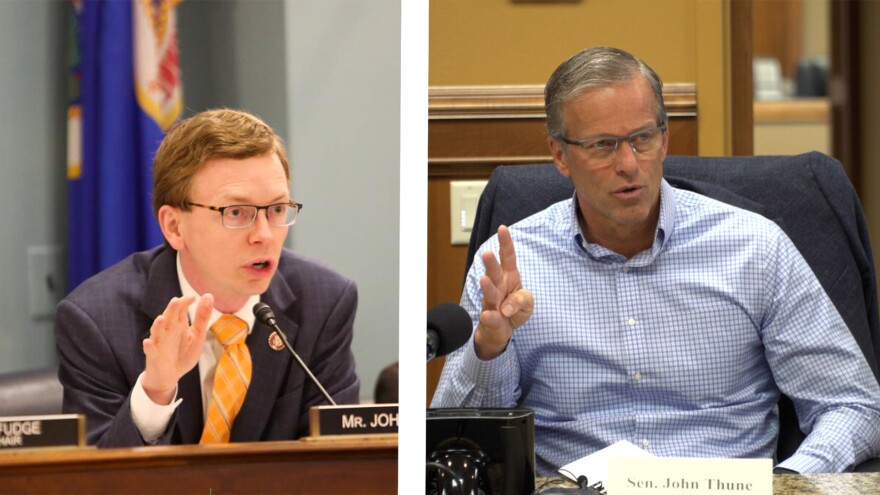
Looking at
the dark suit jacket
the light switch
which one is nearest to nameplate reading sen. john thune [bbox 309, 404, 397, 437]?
the dark suit jacket

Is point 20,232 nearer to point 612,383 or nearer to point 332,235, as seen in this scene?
point 332,235

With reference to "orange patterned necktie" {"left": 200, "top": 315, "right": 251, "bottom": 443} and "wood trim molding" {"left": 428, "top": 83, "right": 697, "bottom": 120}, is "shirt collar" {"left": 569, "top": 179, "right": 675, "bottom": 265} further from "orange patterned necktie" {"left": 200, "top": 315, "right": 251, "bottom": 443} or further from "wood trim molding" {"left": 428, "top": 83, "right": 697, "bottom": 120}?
"orange patterned necktie" {"left": 200, "top": 315, "right": 251, "bottom": 443}

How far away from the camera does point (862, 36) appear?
1556 millimetres

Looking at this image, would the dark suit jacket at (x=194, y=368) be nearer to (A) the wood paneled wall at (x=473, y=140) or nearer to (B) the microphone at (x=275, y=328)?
(B) the microphone at (x=275, y=328)

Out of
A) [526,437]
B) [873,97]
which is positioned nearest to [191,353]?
[526,437]

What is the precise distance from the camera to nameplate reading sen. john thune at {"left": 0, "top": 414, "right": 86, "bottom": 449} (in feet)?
3.75

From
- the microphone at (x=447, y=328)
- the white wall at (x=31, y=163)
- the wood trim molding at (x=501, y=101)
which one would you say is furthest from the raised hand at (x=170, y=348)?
the wood trim molding at (x=501, y=101)

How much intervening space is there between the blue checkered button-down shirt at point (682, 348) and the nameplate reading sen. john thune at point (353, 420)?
135 millimetres

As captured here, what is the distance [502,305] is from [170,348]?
389 mm

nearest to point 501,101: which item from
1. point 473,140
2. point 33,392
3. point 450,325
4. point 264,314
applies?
point 473,140

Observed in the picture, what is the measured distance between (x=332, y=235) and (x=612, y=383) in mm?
377

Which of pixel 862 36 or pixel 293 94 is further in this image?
pixel 862 36

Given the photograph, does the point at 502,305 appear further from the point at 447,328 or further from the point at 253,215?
the point at 253,215

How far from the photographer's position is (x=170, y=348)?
1.16 meters
